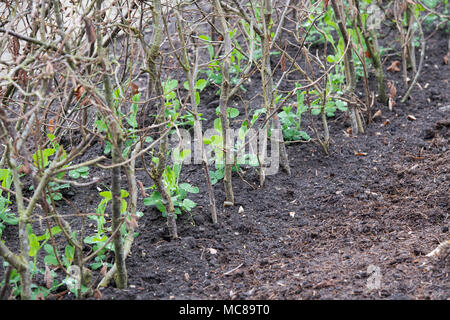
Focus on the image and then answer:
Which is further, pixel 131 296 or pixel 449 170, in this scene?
pixel 449 170

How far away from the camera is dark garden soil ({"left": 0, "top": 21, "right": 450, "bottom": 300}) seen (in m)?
2.68

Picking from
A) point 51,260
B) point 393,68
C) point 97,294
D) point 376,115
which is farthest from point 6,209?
point 393,68

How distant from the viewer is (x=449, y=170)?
12.1 feet

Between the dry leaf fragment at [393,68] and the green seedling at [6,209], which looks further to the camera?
the dry leaf fragment at [393,68]

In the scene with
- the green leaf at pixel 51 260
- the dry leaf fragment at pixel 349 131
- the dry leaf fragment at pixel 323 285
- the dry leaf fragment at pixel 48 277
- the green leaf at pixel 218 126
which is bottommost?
the dry leaf fragment at pixel 323 285

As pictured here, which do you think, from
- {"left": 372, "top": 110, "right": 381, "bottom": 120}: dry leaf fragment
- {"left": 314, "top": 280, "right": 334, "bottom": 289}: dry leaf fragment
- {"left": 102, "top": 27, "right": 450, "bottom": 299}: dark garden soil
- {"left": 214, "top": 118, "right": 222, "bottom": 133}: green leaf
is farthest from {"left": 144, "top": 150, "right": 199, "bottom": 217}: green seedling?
{"left": 372, "top": 110, "right": 381, "bottom": 120}: dry leaf fragment

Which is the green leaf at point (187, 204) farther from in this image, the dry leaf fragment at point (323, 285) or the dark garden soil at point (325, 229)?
the dry leaf fragment at point (323, 285)

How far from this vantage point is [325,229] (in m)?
3.32

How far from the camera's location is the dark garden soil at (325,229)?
8.79 ft

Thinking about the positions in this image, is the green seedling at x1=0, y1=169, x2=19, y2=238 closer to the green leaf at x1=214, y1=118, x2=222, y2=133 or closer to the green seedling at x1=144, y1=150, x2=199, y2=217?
the green seedling at x1=144, y1=150, x2=199, y2=217

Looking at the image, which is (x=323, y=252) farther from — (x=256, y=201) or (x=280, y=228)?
(x=256, y=201)

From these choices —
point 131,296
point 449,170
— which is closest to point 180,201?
point 131,296

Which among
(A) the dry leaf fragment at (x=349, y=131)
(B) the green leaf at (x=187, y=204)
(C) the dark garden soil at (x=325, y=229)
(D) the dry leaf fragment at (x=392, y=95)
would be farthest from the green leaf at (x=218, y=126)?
(D) the dry leaf fragment at (x=392, y=95)
